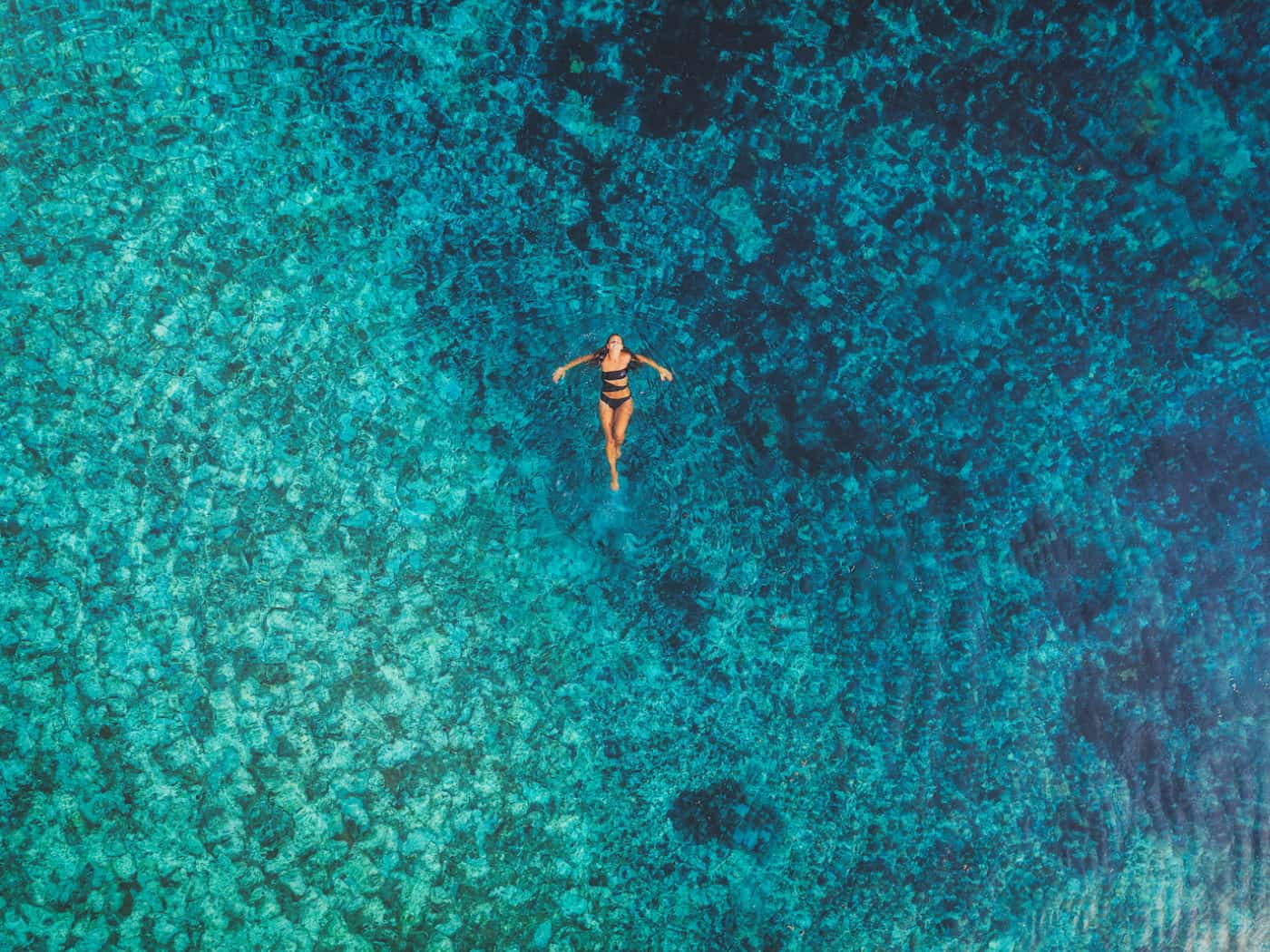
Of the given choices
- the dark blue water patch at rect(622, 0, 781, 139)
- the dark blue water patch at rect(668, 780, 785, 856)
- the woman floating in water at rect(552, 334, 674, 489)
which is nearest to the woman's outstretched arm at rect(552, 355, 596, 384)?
the woman floating in water at rect(552, 334, 674, 489)

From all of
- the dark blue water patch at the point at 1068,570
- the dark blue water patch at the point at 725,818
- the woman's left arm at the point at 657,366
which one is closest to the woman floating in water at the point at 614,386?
the woman's left arm at the point at 657,366

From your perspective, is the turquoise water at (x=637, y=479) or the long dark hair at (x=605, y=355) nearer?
the long dark hair at (x=605, y=355)

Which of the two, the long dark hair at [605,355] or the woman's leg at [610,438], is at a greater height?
the long dark hair at [605,355]

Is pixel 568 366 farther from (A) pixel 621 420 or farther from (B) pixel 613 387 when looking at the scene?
(A) pixel 621 420

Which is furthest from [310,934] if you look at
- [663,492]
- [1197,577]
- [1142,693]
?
[1197,577]

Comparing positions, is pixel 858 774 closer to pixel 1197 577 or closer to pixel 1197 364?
pixel 1197 577

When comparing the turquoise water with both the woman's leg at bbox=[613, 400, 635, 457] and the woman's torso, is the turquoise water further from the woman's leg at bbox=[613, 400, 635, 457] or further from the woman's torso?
the woman's torso

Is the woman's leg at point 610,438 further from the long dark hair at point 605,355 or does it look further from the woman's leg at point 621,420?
the long dark hair at point 605,355

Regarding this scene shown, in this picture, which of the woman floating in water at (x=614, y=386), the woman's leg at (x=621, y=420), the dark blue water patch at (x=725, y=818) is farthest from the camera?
the dark blue water patch at (x=725, y=818)
